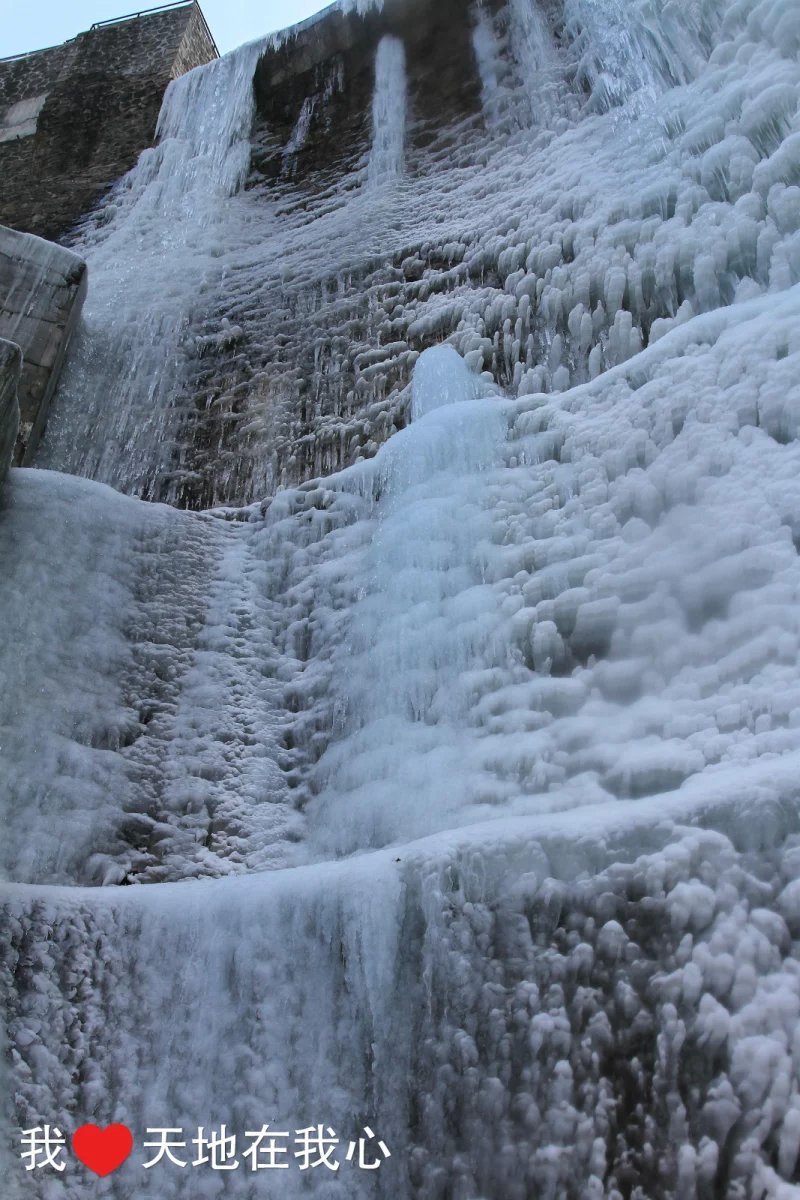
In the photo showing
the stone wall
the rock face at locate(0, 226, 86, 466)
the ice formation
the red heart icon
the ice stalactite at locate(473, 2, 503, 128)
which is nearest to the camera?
the ice formation

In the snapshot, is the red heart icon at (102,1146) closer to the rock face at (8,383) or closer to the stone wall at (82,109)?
the rock face at (8,383)

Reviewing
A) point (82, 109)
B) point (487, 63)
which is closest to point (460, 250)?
point (487, 63)

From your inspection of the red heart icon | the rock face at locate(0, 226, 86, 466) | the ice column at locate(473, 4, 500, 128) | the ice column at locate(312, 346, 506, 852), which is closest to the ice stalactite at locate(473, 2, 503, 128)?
the ice column at locate(473, 4, 500, 128)

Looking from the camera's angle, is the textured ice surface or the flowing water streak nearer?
the textured ice surface

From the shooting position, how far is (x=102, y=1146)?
2.33 m

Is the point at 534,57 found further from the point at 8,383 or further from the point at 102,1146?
the point at 102,1146

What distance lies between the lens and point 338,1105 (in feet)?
7.43

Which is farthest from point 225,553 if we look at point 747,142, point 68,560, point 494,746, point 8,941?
point 747,142

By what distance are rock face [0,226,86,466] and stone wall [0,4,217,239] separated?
2056 mm

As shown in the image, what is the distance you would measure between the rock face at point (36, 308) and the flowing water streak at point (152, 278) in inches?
7.0

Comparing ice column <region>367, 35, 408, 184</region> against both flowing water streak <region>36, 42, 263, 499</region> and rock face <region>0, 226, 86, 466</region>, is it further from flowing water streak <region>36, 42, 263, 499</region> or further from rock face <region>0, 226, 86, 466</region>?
rock face <region>0, 226, 86, 466</region>

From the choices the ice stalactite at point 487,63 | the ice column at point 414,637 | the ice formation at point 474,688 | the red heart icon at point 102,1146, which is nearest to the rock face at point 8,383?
the ice formation at point 474,688

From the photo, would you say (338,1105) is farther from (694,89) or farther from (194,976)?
(694,89)

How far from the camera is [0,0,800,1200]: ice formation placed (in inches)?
81.3
